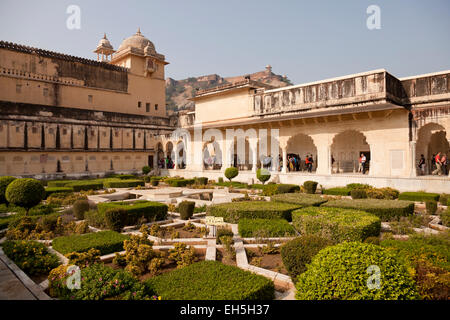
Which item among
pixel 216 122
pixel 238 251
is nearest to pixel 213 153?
pixel 216 122

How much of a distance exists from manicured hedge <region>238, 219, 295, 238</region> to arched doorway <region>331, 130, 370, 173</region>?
14.7 meters

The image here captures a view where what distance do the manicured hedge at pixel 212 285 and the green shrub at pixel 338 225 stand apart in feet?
8.99

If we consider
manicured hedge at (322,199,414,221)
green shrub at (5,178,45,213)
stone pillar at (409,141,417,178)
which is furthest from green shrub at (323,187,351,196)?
green shrub at (5,178,45,213)

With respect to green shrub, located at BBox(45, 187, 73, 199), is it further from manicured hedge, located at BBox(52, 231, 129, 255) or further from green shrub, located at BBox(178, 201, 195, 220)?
manicured hedge, located at BBox(52, 231, 129, 255)

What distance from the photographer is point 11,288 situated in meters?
4.64

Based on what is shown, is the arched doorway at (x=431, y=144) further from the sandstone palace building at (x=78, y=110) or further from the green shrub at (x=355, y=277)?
the sandstone palace building at (x=78, y=110)

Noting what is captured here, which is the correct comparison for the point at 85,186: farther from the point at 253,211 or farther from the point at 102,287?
the point at 102,287

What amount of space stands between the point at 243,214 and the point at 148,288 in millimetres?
5110

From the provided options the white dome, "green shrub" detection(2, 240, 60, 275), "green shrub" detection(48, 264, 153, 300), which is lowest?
"green shrub" detection(2, 240, 60, 275)

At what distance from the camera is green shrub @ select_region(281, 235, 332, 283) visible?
469cm

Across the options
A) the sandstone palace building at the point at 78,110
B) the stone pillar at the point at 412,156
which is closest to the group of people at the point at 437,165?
the stone pillar at the point at 412,156

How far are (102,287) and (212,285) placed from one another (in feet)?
4.91

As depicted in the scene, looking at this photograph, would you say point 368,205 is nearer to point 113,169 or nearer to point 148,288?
point 148,288

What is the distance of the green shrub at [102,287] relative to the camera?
12.6 feet
